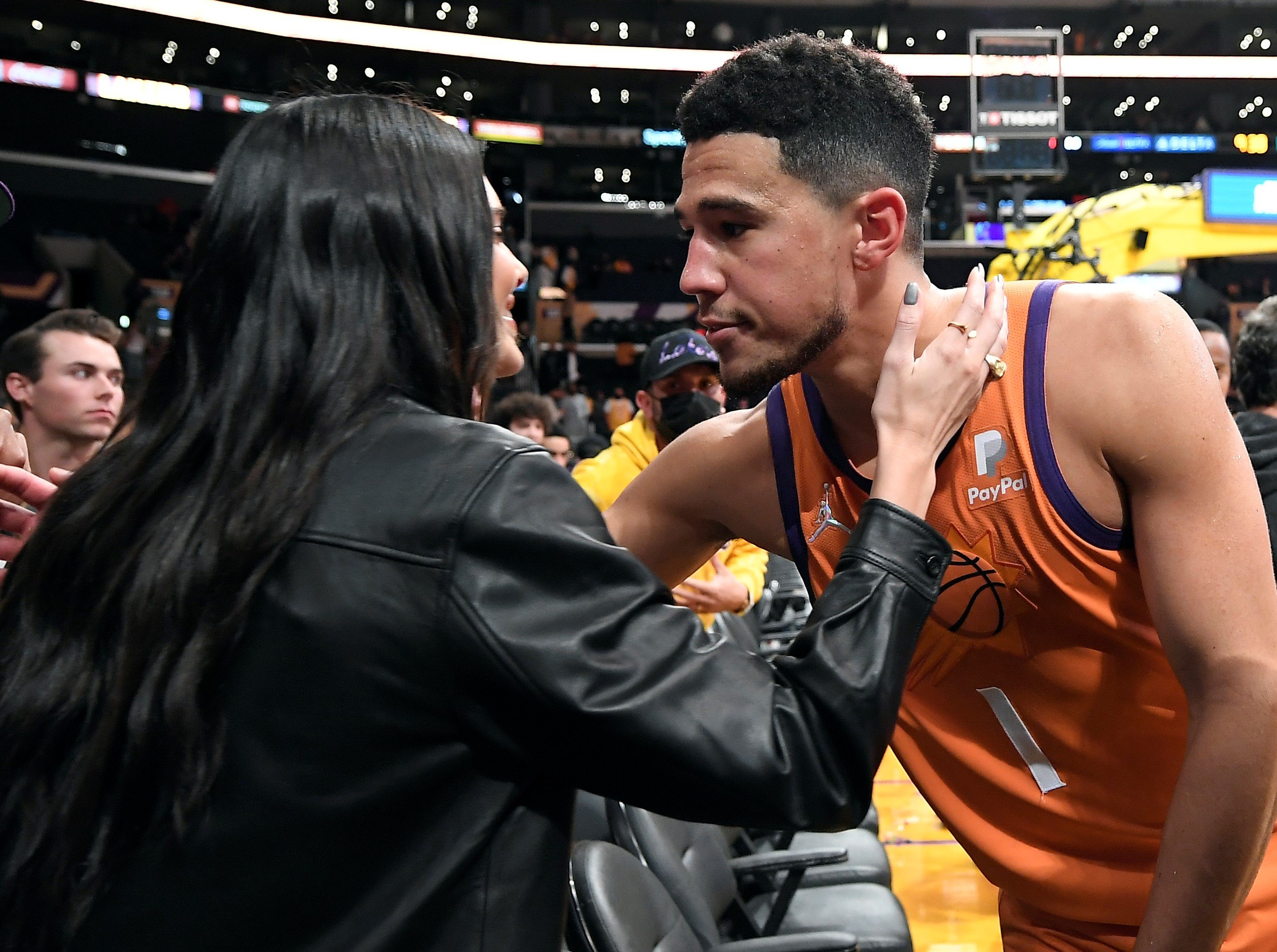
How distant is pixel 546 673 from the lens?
3.13 ft

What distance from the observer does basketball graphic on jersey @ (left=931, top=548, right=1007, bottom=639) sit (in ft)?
4.96

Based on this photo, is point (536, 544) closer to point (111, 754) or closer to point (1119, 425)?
point (111, 754)

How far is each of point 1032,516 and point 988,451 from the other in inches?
3.9

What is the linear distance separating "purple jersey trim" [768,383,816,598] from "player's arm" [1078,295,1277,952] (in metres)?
0.46

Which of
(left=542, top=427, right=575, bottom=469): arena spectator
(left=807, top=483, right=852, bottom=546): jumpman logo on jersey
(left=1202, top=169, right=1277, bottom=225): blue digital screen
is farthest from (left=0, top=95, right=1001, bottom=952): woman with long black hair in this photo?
(left=1202, top=169, right=1277, bottom=225): blue digital screen

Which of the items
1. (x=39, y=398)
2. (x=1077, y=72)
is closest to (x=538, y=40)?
(x=1077, y=72)

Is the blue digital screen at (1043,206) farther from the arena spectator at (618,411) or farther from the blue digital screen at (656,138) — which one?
the arena spectator at (618,411)

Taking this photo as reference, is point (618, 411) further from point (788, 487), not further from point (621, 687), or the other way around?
point (621, 687)

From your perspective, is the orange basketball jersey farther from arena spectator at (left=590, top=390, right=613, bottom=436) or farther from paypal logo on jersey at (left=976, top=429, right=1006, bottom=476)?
arena spectator at (left=590, top=390, right=613, bottom=436)

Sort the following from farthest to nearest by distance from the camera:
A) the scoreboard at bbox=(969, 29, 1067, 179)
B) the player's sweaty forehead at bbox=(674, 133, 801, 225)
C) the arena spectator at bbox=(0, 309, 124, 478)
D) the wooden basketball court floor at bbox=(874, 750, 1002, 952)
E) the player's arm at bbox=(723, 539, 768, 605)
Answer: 1. the scoreboard at bbox=(969, 29, 1067, 179)
2. the player's arm at bbox=(723, 539, 768, 605)
3. the arena spectator at bbox=(0, 309, 124, 478)
4. the wooden basketball court floor at bbox=(874, 750, 1002, 952)
5. the player's sweaty forehead at bbox=(674, 133, 801, 225)

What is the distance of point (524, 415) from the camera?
6695 millimetres

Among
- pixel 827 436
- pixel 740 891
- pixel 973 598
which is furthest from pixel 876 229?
pixel 740 891

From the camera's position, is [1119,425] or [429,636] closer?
[429,636]

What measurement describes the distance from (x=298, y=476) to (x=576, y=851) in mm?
1409
